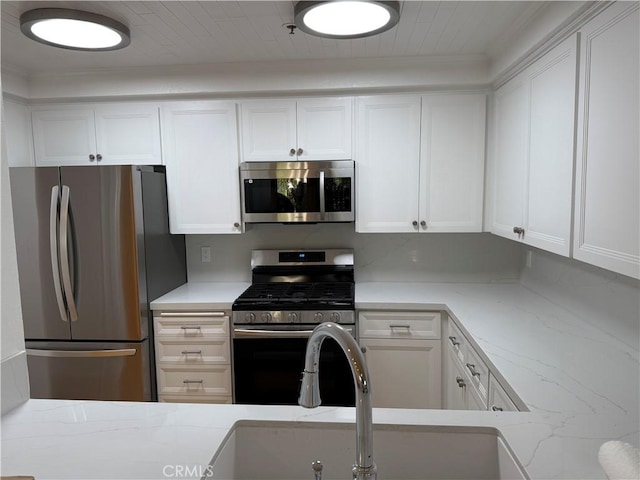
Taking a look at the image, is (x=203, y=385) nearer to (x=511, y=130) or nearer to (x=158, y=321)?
(x=158, y=321)

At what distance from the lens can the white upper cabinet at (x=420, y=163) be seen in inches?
106

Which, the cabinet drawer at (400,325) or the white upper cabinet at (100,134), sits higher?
the white upper cabinet at (100,134)

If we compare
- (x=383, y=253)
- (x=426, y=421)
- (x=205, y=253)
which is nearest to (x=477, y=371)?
(x=426, y=421)

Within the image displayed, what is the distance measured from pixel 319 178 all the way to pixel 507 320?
1.36m

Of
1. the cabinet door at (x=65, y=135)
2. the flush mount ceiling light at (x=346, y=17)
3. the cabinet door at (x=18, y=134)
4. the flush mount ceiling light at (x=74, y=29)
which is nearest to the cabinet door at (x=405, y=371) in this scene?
the flush mount ceiling light at (x=346, y=17)

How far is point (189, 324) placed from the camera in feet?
8.61

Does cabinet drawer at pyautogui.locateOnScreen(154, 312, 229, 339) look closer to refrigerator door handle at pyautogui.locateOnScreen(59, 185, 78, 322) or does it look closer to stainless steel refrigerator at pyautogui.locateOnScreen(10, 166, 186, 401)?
stainless steel refrigerator at pyautogui.locateOnScreen(10, 166, 186, 401)

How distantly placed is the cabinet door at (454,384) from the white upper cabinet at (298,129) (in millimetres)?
1383

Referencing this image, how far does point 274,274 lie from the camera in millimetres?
3121

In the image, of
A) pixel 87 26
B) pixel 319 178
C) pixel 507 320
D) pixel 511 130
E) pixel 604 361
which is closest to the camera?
pixel 604 361

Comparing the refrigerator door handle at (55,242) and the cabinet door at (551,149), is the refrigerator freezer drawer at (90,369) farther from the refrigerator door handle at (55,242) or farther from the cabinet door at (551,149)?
the cabinet door at (551,149)

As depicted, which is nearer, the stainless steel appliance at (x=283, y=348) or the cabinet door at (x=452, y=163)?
the stainless steel appliance at (x=283, y=348)

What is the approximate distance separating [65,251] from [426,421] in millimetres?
2236

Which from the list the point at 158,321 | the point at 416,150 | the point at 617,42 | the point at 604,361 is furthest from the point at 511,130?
the point at 158,321
